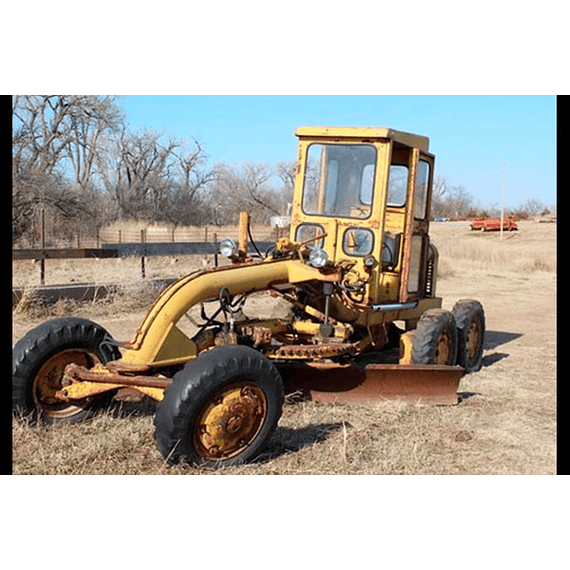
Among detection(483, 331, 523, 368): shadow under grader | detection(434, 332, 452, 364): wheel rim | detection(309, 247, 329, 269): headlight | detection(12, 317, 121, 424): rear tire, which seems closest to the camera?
detection(12, 317, 121, 424): rear tire

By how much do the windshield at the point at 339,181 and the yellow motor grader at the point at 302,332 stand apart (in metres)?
0.01

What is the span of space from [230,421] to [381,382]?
2194mm

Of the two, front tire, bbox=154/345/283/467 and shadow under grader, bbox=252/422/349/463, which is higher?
front tire, bbox=154/345/283/467

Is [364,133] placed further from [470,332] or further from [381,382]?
[470,332]

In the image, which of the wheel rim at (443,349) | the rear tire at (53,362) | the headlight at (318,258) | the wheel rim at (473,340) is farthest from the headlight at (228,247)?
the wheel rim at (473,340)

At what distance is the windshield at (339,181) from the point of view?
757 centimetres

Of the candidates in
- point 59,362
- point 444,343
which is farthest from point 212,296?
point 444,343

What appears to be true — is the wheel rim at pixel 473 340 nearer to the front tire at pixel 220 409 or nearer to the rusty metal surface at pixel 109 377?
the front tire at pixel 220 409

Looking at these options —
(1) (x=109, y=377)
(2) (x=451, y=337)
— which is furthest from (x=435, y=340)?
(1) (x=109, y=377)

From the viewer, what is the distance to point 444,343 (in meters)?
7.78

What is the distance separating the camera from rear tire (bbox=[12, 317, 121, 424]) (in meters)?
5.86

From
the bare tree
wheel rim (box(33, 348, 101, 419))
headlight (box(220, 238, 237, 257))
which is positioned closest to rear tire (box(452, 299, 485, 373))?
Answer: headlight (box(220, 238, 237, 257))

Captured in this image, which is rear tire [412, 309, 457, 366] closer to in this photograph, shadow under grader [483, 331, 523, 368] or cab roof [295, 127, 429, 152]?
shadow under grader [483, 331, 523, 368]

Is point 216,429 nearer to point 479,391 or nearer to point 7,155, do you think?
point 7,155
